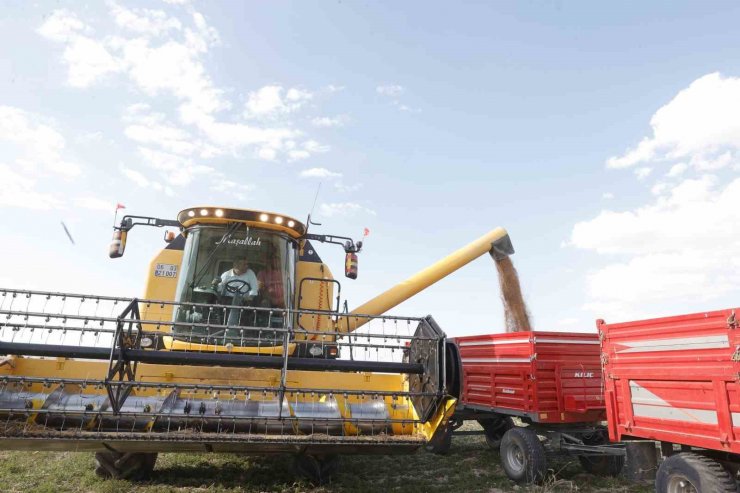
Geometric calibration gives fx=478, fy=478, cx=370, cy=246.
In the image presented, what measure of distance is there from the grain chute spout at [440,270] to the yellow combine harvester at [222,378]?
3.35 meters

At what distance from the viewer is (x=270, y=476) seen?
5.35 meters

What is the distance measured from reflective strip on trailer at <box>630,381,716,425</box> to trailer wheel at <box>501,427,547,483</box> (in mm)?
1404

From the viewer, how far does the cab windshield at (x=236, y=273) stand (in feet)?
19.0

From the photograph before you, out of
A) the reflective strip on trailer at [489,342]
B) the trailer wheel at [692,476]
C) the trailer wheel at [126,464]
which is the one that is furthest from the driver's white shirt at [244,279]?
the trailer wheel at [692,476]

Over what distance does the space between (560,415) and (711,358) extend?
2.67 m

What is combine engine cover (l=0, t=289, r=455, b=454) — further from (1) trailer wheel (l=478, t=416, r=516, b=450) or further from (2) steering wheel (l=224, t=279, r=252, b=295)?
(1) trailer wheel (l=478, t=416, r=516, b=450)

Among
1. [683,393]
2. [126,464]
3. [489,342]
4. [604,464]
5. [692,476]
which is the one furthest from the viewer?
[489,342]

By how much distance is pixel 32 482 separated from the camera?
17.4 feet

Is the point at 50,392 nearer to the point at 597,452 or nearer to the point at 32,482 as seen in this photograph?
the point at 32,482

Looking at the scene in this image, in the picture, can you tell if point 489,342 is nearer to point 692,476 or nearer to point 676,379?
point 676,379

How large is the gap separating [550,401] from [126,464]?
526 centimetres

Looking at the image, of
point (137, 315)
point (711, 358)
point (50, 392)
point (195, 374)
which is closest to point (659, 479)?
point (711, 358)

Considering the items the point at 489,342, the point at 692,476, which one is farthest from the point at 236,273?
the point at 692,476

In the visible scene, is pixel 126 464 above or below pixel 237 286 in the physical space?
below
